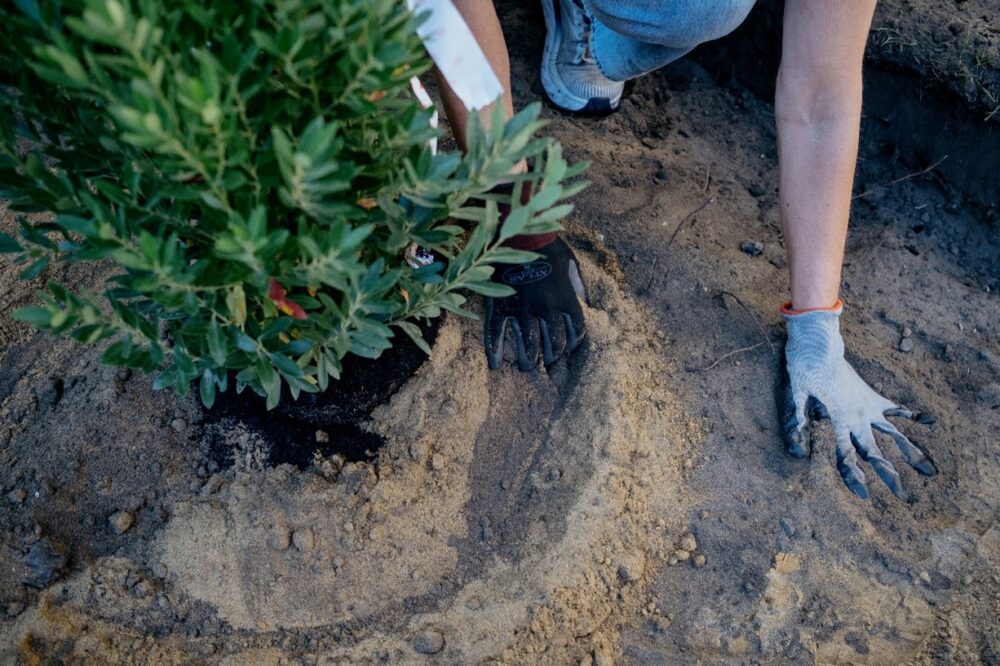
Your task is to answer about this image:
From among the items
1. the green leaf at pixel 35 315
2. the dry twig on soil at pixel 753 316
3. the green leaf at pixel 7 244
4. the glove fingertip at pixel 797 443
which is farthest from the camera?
the dry twig on soil at pixel 753 316

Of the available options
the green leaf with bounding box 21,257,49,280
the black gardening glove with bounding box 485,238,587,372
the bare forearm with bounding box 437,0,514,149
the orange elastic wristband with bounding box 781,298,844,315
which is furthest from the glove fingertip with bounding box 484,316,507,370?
the green leaf with bounding box 21,257,49,280

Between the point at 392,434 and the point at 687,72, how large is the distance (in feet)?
6.88

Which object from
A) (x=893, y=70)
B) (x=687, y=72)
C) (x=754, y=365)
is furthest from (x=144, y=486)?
(x=893, y=70)

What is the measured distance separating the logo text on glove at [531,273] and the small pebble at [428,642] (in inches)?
40.5

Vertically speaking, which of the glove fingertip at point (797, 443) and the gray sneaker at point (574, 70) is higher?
the gray sneaker at point (574, 70)

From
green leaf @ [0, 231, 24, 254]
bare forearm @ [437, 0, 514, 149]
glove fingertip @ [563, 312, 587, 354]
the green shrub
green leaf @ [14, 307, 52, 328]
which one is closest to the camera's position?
the green shrub

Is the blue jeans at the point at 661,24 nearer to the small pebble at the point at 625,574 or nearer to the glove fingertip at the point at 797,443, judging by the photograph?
the glove fingertip at the point at 797,443

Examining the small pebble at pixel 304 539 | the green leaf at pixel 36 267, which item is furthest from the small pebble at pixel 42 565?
the green leaf at pixel 36 267

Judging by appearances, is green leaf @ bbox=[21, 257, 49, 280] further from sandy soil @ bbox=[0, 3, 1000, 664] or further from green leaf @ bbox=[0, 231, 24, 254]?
sandy soil @ bbox=[0, 3, 1000, 664]

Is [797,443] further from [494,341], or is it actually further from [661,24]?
[661,24]

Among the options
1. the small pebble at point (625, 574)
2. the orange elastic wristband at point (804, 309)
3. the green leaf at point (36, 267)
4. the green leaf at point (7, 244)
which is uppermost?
the green leaf at point (7, 244)

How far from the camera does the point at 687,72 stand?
3359 mm

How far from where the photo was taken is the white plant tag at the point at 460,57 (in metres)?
1.58

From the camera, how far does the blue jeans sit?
8.27 ft
